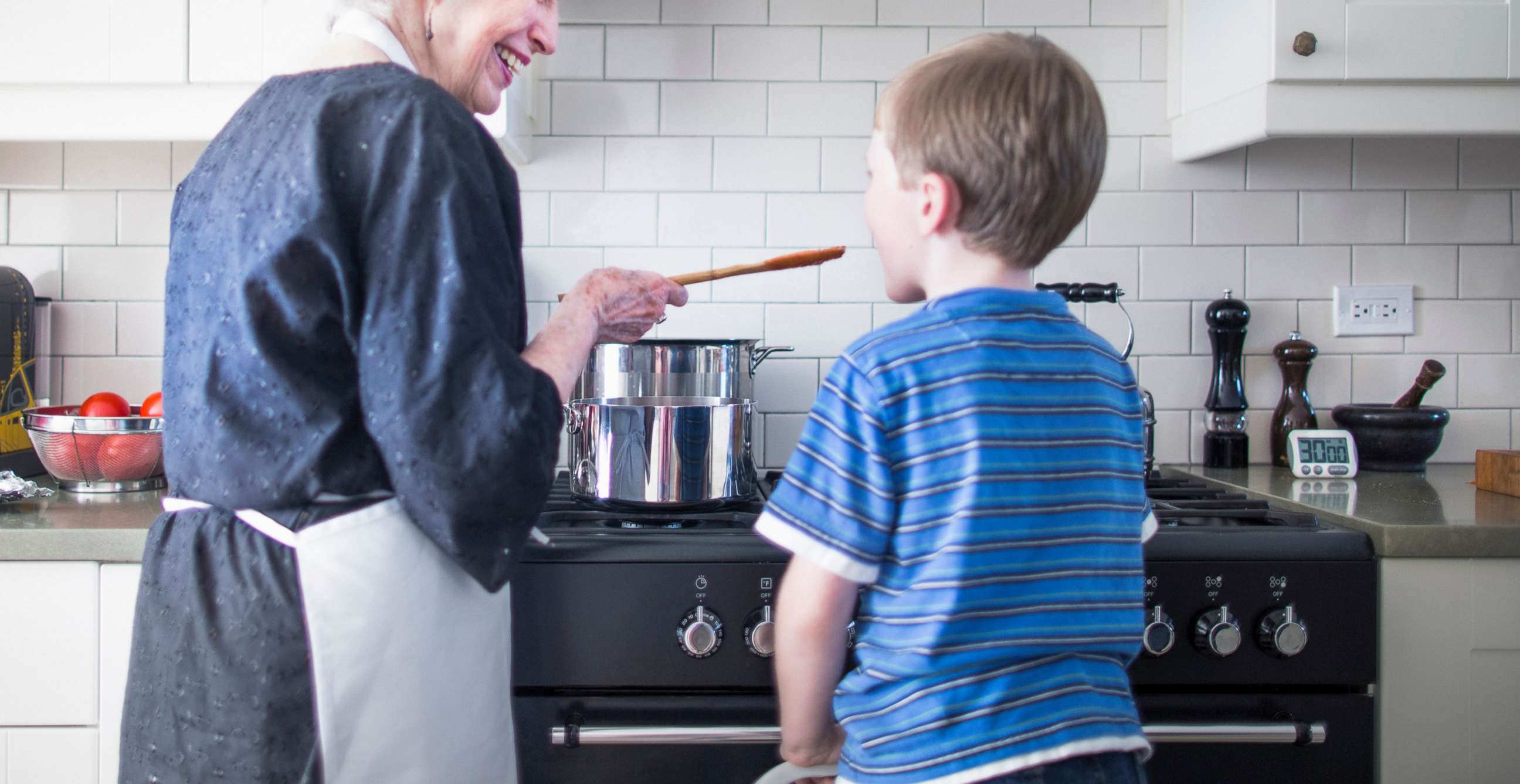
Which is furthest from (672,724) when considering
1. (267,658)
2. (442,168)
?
(442,168)

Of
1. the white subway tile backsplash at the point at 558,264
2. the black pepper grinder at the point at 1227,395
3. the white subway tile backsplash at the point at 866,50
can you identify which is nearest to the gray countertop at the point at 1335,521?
the black pepper grinder at the point at 1227,395

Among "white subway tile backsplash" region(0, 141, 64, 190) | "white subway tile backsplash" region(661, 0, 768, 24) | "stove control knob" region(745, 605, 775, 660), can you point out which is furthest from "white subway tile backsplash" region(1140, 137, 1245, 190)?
"white subway tile backsplash" region(0, 141, 64, 190)

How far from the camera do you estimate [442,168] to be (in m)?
0.74

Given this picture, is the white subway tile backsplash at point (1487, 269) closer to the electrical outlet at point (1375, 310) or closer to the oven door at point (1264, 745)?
the electrical outlet at point (1375, 310)

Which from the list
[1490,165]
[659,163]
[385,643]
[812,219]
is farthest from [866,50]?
[385,643]

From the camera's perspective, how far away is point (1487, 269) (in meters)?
1.78

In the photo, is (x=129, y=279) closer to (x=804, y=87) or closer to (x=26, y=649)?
(x=26, y=649)

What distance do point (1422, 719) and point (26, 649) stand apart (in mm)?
1609

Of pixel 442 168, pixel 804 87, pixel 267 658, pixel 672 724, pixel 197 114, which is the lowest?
pixel 672 724

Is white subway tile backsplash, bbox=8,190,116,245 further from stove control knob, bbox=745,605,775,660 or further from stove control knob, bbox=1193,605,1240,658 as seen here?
stove control knob, bbox=1193,605,1240,658

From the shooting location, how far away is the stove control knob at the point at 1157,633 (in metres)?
1.14

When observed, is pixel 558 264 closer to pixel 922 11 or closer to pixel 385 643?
pixel 922 11

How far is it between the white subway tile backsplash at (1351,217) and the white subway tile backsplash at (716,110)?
0.95 meters

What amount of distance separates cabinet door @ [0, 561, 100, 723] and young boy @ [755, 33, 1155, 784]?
3.00 ft
